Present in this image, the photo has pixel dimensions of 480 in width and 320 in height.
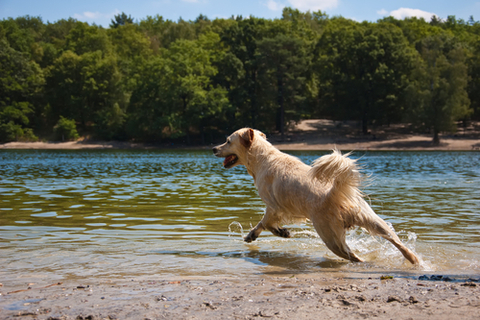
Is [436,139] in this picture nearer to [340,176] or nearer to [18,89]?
[340,176]

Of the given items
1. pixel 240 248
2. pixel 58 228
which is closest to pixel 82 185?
pixel 58 228

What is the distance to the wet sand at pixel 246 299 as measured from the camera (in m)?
4.59

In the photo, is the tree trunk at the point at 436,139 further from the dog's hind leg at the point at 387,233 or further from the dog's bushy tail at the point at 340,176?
the dog's bushy tail at the point at 340,176

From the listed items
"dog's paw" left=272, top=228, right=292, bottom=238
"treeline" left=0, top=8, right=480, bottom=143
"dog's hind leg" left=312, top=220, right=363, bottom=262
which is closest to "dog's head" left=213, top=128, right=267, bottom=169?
"dog's paw" left=272, top=228, right=292, bottom=238

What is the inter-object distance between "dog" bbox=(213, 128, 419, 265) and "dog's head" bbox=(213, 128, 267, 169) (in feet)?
1.12

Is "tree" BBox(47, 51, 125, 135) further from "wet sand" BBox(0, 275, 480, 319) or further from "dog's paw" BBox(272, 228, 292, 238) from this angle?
"wet sand" BBox(0, 275, 480, 319)

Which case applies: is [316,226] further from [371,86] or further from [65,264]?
[371,86]

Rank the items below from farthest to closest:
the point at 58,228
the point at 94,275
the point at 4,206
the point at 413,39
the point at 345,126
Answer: the point at 413,39 → the point at 345,126 → the point at 4,206 → the point at 58,228 → the point at 94,275

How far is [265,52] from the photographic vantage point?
71.6 metres

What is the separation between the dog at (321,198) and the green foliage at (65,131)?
70847 mm

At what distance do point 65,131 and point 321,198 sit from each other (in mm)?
72858

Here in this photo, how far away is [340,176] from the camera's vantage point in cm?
→ 716

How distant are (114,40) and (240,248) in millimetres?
99907

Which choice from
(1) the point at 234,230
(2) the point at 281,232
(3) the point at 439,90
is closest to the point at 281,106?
(3) the point at 439,90
